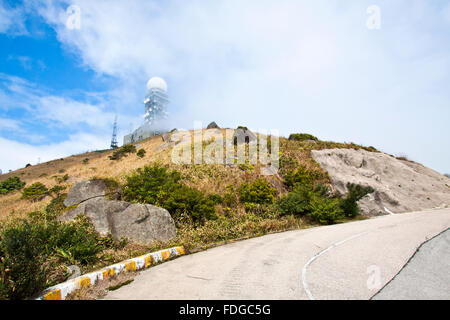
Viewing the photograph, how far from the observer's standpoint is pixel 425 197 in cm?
2059

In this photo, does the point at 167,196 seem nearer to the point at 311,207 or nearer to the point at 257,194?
the point at 257,194

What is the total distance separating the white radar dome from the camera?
288 ft

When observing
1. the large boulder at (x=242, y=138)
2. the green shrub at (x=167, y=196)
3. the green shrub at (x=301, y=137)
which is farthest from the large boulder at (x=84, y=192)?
the green shrub at (x=301, y=137)

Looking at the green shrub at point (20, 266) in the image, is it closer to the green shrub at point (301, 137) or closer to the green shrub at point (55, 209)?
the green shrub at point (55, 209)

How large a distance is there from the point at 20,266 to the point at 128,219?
197 inches

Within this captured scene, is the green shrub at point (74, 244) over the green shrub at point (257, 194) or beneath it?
beneath

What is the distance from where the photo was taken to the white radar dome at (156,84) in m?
87.7

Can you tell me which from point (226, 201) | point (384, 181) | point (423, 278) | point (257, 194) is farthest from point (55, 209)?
point (384, 181)

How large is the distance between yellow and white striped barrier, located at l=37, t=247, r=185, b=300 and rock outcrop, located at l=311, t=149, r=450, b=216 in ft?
47.8

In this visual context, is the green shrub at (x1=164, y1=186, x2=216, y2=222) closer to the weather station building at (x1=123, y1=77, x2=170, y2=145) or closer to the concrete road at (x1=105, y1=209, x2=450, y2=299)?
the concrete road at (x1=105, y1=209, x2=450, y2=299)

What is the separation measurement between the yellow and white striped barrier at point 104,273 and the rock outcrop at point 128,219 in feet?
5.30

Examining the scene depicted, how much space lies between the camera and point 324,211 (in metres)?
13.7
